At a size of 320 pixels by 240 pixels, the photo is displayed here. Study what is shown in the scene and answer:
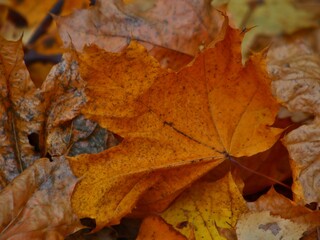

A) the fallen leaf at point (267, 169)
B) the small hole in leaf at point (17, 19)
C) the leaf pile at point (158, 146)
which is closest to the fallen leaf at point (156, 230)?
the leaf pile at point (158, 146)

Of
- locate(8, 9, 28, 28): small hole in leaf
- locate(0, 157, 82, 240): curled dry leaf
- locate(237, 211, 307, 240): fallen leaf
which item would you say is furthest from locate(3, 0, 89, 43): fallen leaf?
locate(237, 211, 307, 240): fallen leaf

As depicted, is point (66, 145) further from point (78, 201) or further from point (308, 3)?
point (308, 3)

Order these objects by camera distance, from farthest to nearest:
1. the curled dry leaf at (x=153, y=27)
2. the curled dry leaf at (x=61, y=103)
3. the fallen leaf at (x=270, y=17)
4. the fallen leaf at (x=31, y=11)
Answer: the fallen leaf at (x=31, y=11) → the fallen leaf at (x=270, y=17) → the curled dry leaf at (x=153, y=27) → the curled dry leaf at (x=61, y=103)

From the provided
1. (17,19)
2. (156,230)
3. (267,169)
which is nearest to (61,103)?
(156,230)

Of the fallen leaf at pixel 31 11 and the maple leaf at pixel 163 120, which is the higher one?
the fallen leaf at pixel 31 11

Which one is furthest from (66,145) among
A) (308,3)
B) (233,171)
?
(308,3)

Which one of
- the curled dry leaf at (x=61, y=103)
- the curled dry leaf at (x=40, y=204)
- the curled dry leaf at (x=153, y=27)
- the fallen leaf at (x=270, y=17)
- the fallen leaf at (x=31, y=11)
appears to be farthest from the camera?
the fallen leaf at (x=31, y=11)

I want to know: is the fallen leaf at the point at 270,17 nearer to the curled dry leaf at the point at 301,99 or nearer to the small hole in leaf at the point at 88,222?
the curled dry leaf at the point at 301,99
